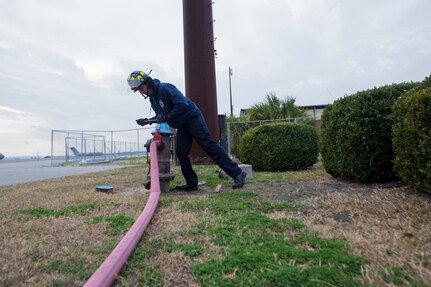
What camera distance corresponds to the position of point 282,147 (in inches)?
295

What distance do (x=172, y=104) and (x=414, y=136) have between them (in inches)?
111

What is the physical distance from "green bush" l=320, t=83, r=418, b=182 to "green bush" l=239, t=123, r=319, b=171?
2.72 metres

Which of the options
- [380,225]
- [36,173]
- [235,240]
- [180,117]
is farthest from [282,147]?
[36,173]

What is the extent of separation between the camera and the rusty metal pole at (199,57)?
9.41m

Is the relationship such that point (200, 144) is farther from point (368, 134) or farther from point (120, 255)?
point (120, 255)

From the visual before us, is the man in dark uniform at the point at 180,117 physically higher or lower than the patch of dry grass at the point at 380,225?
higher

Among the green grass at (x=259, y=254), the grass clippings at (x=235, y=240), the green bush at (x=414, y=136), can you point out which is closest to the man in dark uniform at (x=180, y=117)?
the grass clippings at (x=235, y=240)

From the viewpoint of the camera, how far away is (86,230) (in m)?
2.63

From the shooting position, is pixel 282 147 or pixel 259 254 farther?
pixel 282 147

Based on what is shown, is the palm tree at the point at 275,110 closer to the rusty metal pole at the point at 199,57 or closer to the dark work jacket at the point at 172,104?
the rusty metal pole at the point at 199,57

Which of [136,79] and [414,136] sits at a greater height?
[136,79]

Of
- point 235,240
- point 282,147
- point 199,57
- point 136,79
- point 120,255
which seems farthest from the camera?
point 199,57

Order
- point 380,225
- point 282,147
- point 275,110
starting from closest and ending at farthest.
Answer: point 380,225, point 282,147, point 275,110

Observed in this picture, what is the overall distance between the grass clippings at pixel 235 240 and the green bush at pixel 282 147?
3.74 meters
